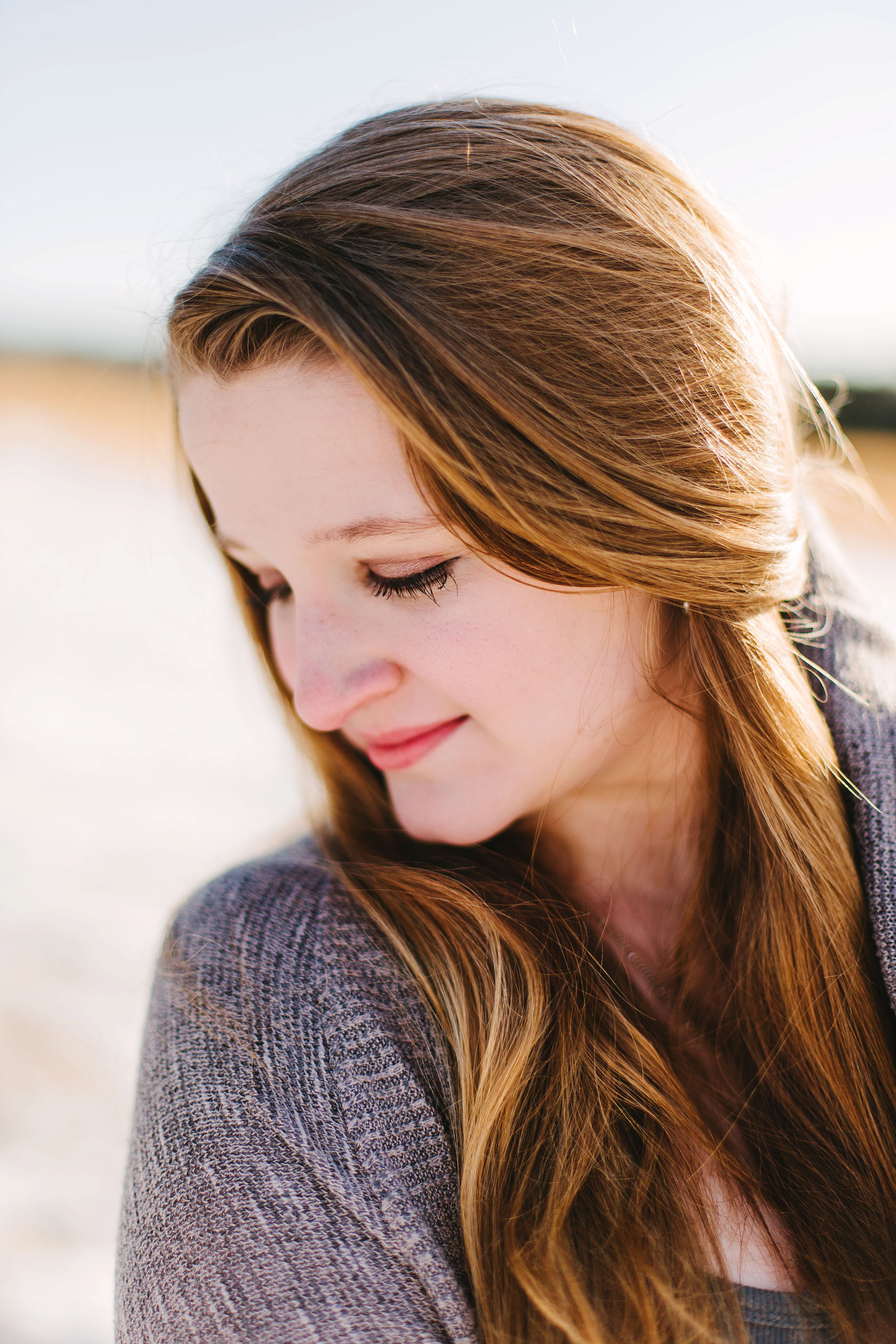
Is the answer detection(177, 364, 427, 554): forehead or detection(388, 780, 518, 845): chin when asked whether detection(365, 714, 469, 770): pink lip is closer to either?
detection(388, 780, 518, 845): chin

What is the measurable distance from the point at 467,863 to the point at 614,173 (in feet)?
3.38

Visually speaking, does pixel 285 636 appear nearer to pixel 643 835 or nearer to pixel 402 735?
pixel 402 735

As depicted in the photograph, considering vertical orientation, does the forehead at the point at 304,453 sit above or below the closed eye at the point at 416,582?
above

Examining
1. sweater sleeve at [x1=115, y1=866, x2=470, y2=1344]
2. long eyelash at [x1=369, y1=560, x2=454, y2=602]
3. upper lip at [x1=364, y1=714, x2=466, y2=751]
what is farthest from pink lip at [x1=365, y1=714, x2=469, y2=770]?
sweater sleeve at [x1=115, y1=866, x2=470, y2=1344]

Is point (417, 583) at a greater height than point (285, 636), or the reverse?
point (417, 583)

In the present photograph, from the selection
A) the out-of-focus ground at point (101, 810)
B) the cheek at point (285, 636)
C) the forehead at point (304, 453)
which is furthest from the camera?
the out-of-focus ground at point (101, 810)

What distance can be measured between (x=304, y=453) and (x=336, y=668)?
0.96 ft

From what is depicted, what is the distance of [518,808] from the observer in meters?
1.33

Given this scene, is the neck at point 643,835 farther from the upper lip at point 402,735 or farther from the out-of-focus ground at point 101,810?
the out-of-focus ground at point 101,810

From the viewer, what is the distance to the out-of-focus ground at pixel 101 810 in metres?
2.00

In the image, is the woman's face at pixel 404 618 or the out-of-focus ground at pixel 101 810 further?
the out-of-focus ground at pixel 101 810

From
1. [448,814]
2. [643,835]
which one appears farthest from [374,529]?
[643,835]

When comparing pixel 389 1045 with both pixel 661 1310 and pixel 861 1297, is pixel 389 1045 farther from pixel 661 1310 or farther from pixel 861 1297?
pixel 861 1297

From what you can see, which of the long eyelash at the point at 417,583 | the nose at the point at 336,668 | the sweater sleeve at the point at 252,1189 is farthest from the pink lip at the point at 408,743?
the sweater sleeve at the point at 252,1189
